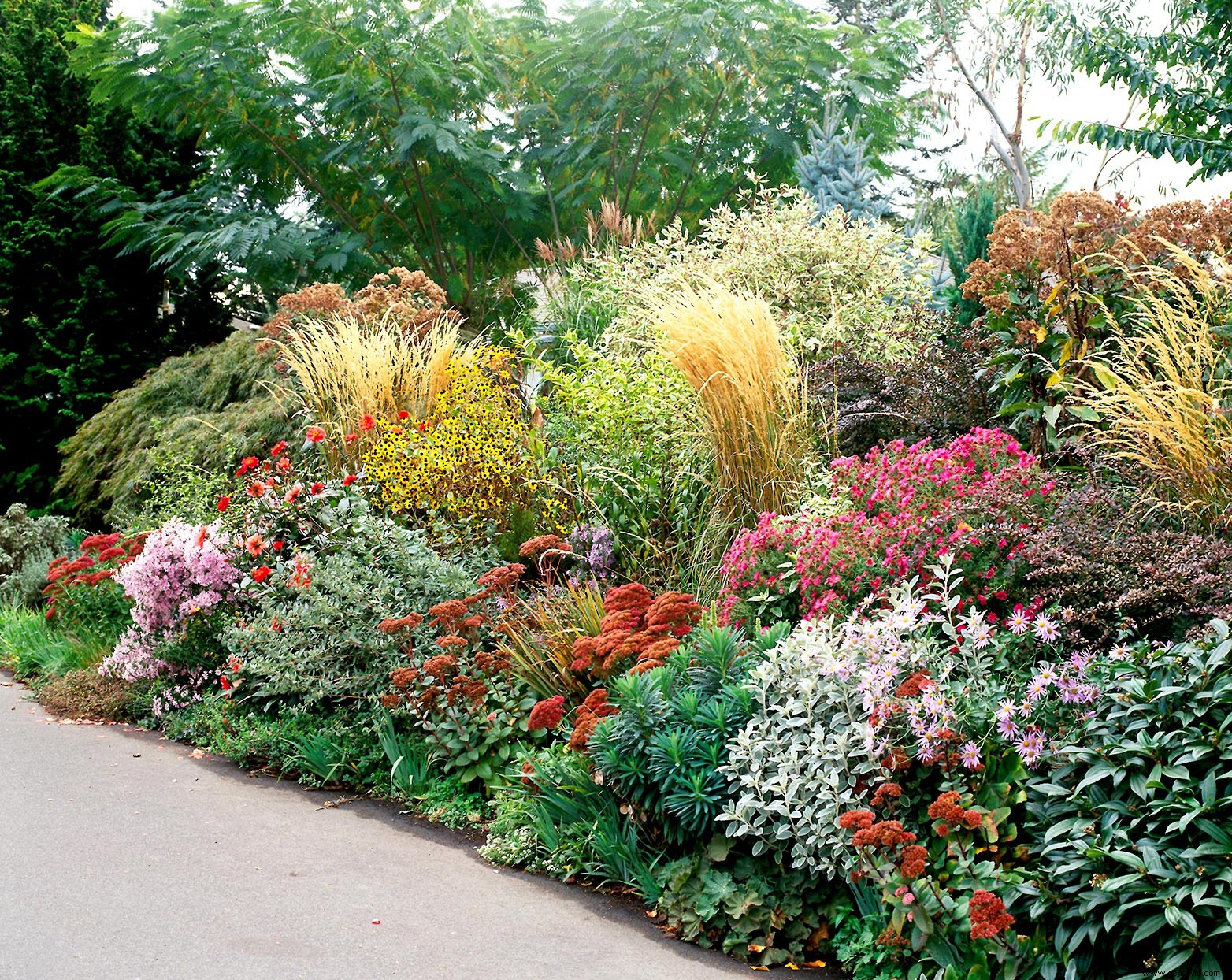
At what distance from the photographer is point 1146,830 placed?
2570 millimetres

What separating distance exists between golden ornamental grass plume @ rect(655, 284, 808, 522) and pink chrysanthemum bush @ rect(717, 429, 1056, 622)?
45 cm

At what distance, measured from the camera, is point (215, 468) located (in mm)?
7957

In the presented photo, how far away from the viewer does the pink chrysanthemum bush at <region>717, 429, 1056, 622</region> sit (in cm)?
365

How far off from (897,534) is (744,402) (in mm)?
1334

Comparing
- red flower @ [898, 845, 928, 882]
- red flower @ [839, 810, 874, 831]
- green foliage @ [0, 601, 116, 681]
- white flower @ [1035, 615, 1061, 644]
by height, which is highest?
white flower @ [1035, 615, 1061, 644]

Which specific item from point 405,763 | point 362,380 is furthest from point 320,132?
point 405,763

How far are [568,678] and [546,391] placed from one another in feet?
13.1

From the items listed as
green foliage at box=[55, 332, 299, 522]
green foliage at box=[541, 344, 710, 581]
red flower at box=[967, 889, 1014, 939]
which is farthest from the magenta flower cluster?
red flower at box=[967, 889, 1014, 939]

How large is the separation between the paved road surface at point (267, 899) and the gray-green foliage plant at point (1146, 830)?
0.74 meters

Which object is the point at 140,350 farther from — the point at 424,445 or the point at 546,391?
the point at 424,445

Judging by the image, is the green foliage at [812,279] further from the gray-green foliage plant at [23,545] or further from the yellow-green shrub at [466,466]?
the gray-green foliage plant at [23,545]

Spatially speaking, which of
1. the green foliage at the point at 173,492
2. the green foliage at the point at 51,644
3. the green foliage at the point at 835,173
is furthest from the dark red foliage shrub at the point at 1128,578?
the green foliage at the point at 835,173

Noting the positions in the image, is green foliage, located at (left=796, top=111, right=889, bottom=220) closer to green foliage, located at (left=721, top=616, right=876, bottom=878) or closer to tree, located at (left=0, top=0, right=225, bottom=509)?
tree, located at (left=0, top=0, right=225, bottom=509)

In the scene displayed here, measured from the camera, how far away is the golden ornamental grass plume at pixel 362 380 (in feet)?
21.7
